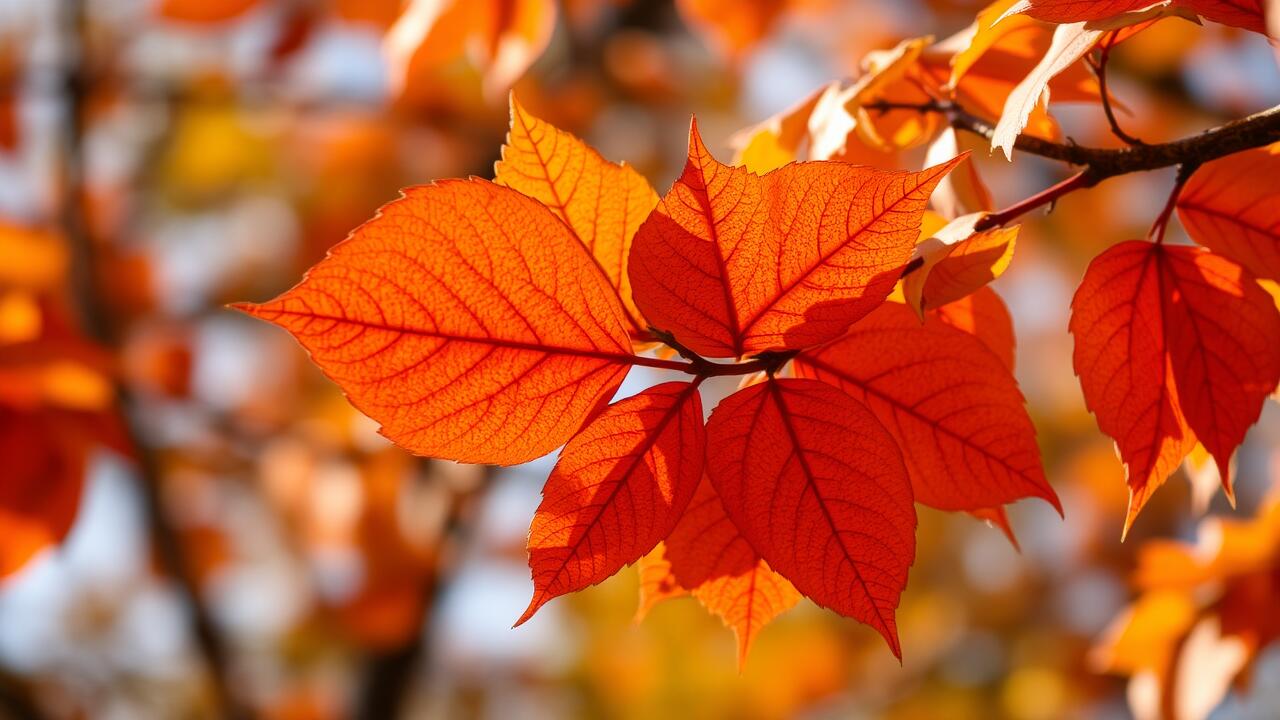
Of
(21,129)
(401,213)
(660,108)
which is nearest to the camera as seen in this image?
(401,213)

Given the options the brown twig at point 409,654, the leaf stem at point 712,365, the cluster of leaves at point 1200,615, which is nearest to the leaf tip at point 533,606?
the leaf stem at point 712,365

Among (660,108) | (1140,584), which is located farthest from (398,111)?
(1140,584)

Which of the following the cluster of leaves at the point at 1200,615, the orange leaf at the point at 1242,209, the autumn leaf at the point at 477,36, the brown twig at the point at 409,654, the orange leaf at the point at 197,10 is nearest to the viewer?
the orange leaf at the point at 1242,209

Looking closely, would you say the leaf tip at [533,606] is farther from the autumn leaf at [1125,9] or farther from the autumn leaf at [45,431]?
the autumn leaf at [45,431]

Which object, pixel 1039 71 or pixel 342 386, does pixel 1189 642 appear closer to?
pixel 1039 71

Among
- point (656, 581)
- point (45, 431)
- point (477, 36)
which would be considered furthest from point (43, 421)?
point (656, 581)

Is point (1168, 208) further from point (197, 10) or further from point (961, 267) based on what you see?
point (197, 10)

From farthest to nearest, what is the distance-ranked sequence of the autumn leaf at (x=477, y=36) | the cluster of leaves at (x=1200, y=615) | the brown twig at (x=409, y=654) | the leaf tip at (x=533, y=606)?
the brown twig at (x=409, y=654), the autumn leaf at (x=477, y=36), the cluster of leaves at (x=1200, y=615), the leaf tip at (x=533, y=606)
